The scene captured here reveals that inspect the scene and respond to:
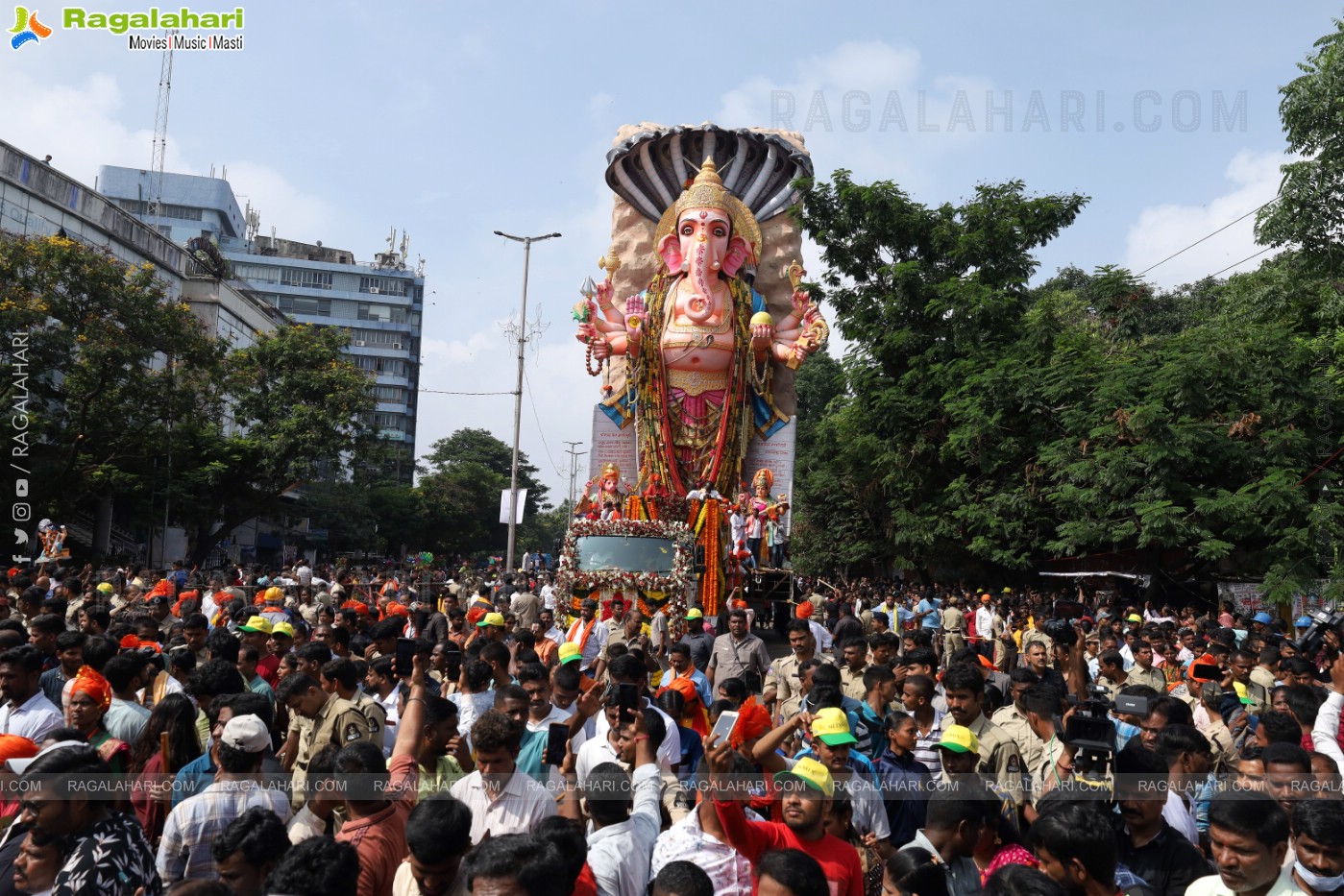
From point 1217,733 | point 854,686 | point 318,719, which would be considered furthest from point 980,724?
point 318,719

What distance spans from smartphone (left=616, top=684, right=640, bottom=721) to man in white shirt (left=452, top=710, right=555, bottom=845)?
490mm

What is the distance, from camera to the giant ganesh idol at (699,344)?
22.2 meters

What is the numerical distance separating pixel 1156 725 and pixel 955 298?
1933cm

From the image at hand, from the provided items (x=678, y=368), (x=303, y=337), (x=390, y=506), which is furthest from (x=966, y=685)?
(x=390, y=506)

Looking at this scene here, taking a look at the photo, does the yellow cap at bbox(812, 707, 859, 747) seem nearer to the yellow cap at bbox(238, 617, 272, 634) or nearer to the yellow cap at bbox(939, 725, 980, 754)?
the yellow cap at bbox(939, 725, 980, 754)

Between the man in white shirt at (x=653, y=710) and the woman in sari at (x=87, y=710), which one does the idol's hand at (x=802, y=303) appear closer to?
the man in white shirt at (x=653, y=710)

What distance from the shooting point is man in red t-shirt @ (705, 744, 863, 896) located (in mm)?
3699

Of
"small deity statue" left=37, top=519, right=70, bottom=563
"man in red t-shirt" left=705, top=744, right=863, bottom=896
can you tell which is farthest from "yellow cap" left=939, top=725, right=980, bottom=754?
"small deity statue" left=37, top=519, right=70, bottom=563

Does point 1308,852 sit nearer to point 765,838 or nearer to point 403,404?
point 765,838

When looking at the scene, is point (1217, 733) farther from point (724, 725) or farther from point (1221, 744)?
point (724, 725)

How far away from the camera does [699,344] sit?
72.6 feet

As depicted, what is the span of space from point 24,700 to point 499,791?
2922 millimetres

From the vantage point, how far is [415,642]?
699 cm

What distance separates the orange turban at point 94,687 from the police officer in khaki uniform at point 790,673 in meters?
3.98
